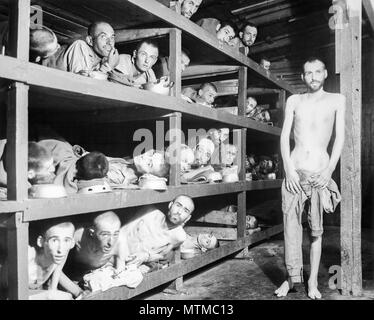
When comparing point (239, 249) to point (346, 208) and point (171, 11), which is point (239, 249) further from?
point (171, 11)

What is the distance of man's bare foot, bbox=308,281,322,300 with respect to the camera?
3.50m

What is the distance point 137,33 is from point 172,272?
2311mm

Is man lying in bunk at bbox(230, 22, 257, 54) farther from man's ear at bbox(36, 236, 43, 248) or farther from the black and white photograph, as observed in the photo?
man's ear at bbox(36, 236, 43, 248)

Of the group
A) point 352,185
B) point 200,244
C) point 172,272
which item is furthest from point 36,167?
point 352,185

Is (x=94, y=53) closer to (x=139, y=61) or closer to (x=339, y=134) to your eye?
(x=139, y=61)

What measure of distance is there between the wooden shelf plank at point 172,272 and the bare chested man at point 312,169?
2.85ft

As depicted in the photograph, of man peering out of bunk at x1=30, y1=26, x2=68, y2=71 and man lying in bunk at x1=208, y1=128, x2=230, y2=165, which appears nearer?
man peering out of bunk at x1=30, y1=26, x2=68, y2=71

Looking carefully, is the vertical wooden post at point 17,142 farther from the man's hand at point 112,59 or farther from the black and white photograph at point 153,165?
the man's hand at point 112,59

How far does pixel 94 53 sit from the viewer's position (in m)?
3.43

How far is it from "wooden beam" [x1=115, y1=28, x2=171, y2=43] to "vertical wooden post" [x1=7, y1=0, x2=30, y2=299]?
1.48 meters

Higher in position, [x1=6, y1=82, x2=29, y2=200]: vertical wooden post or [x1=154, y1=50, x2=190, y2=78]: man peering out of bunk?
[x1=154, y1=50, x2=190, y2=78]: man peering out of bunk

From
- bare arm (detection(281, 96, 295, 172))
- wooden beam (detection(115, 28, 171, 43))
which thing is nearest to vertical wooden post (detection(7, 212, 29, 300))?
wooden beam (detection(115, 28, 171, 43))

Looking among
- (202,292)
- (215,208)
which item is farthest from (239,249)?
(202,292)

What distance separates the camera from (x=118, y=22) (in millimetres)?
3670
